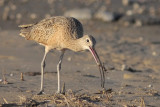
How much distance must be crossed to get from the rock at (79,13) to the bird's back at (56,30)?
11500 millimetres

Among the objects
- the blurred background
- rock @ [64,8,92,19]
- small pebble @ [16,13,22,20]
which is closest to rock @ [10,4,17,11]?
the blurred background

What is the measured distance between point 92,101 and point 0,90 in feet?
5.59

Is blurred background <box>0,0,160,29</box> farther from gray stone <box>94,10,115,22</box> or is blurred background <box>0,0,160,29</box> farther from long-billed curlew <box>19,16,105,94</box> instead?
long-billed curlew <box>19,16,105,94</box>

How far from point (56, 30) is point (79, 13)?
1224 centimetres

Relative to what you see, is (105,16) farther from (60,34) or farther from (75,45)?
(75,45)

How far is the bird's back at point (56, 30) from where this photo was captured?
28.3 ft

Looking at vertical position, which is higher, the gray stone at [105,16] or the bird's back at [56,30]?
the gray stone at [105,16]

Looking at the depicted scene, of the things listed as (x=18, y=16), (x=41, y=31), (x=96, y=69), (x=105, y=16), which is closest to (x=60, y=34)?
(x=41, y=31)

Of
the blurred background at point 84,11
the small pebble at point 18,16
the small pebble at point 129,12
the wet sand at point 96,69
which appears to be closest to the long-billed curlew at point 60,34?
the wet sand at point 96,69

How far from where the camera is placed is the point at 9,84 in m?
8.64

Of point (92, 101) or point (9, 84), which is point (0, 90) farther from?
point (92, 101)

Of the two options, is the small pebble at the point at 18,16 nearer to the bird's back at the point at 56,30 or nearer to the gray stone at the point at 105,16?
the gray stone at the point at 105,16

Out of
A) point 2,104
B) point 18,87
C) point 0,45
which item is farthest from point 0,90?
point 0,45

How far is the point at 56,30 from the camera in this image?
8773 millimetres
